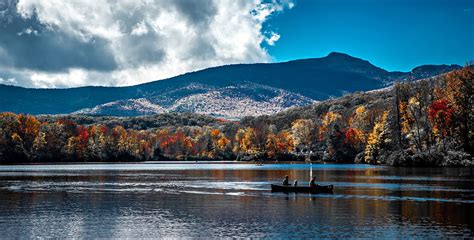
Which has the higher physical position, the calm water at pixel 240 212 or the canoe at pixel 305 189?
the canoe at pixel 305 189

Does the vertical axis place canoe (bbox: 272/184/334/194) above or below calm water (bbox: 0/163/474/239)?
above

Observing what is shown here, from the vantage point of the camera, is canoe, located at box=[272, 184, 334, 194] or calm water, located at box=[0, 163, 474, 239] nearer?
calm water, located at box=[0, 163, 474, 239]

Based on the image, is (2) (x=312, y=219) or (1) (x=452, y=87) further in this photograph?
(1) (x=452, y=87)

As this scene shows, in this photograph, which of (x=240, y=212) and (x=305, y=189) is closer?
(x=240, y=212)

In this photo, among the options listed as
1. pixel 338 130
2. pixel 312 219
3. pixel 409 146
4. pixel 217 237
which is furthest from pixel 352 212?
pixel 338 130

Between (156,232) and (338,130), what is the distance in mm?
152118

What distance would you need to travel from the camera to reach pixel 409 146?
14588 centimetres

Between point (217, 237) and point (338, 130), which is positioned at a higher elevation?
point (338, 130)

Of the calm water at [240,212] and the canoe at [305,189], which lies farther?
the canoe at [305,189]

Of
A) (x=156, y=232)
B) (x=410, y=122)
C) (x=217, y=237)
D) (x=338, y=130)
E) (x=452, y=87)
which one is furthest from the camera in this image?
(x=338, y=130)

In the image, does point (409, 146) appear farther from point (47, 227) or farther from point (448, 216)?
point (47, 227)

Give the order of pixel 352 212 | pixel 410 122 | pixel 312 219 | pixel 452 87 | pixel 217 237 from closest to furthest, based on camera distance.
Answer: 1. pixel 217 237
2. pixel 312 219
3. pixel 352 212
4. pixel 452 87
5. pixel 410 122

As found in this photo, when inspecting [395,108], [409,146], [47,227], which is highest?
[395,108]

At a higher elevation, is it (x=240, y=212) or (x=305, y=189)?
(x=305, y=189)
